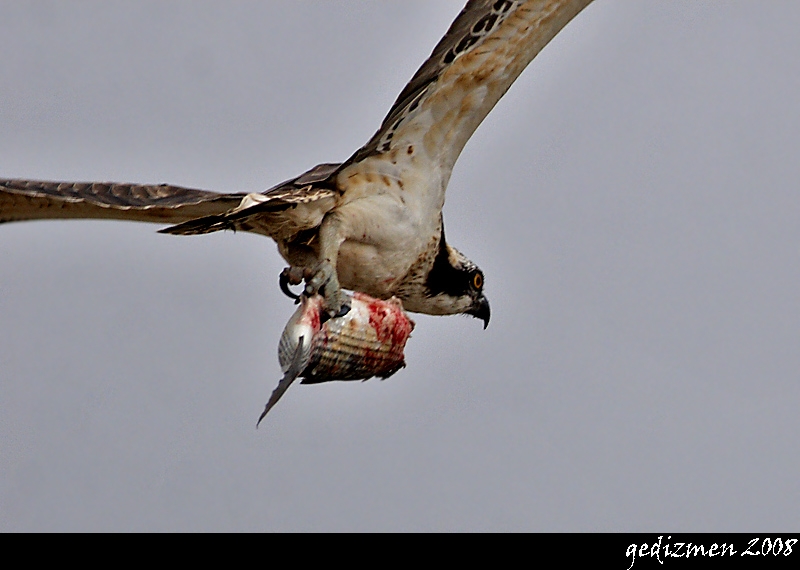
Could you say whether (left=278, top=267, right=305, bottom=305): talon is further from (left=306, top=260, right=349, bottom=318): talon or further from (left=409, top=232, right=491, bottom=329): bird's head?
(left=409, top=232, right=491, bottom=329): bird's head

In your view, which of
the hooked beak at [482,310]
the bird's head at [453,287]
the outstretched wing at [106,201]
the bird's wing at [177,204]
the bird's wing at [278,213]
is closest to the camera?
the bird's wing at [278,213]

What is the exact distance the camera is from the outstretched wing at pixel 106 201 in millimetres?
8656

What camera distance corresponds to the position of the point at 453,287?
31.8 feet

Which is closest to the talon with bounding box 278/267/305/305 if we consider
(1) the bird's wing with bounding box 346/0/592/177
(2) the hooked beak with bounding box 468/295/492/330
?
(1) the bird's wing with bounding box 346/0/592/177

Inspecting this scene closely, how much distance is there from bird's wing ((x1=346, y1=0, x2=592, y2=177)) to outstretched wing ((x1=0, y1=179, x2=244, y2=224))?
2.82ft

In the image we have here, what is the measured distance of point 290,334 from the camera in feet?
26.4

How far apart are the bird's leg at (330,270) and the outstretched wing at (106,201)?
46 cm

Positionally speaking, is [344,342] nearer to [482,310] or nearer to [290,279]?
[290,279]

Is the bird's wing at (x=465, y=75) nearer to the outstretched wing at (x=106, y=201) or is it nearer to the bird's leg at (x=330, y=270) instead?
the bird's leg at (x=330, y=270)

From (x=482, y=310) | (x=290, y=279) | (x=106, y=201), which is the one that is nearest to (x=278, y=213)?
(x=290, y=279)

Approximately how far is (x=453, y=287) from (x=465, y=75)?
154cm

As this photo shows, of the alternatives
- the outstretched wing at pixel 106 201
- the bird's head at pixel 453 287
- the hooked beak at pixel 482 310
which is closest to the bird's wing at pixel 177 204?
the outstretched wing at pixel 106 201
